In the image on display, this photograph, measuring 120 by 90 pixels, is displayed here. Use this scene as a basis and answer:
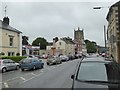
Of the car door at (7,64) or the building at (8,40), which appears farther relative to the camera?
the building at (8,40)

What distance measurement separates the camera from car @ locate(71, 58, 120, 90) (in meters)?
6.96

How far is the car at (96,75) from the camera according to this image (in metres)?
6.96

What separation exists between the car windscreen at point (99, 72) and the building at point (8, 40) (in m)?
37.6

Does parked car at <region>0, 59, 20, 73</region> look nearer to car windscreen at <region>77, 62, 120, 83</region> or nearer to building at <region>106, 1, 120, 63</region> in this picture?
building at <region>106, 1, 120, 63</region>

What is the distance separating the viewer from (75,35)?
16288 centimetres

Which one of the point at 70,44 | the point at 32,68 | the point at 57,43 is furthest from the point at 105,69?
the point at 70,44

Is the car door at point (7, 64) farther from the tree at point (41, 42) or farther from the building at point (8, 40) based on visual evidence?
the tree at point (41, 42)

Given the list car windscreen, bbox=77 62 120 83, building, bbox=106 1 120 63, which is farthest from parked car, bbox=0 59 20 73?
car windscreen, bbox=77 62 120 83

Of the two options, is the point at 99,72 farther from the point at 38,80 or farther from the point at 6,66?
the point at 6,66

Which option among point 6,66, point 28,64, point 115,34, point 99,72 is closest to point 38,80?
point 99,72

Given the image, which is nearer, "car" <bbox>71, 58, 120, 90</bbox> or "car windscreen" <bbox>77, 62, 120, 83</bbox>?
"car" <bbox>71, 58, 120, 90</bbox>

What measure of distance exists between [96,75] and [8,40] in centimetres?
4026

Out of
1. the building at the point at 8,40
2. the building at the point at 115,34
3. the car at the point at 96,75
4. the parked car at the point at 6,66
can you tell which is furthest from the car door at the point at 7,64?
the car at the point at 96,75

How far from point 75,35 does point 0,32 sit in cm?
12060
